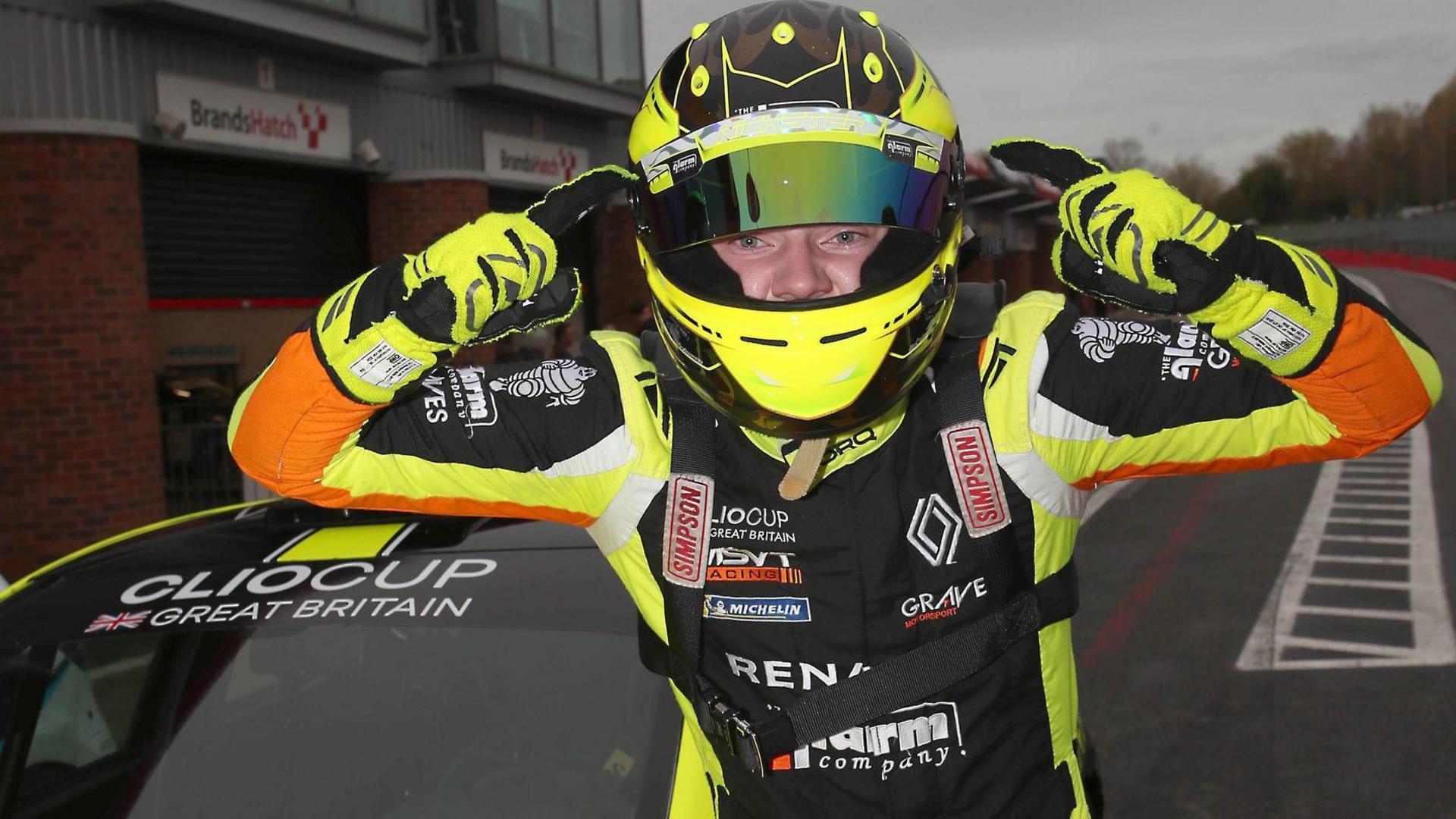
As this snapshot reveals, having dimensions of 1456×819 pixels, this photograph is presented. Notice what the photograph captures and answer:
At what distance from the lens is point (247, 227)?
11680mm

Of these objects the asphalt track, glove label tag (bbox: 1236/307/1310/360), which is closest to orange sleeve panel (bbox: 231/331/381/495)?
glove label tag (bbox: 1236/307/1310/360)

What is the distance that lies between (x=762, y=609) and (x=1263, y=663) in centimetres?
482

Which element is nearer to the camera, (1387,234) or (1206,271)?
(1206,271)

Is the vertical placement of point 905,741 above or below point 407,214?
below

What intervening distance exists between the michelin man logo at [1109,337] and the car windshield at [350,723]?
41.9 inches

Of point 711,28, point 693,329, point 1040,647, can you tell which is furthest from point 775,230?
point 1040,647

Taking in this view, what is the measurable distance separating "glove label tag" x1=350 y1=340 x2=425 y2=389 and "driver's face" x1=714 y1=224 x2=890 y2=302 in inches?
21.3

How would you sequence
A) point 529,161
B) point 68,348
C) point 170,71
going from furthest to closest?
point 529,161 → point 170,71 → point 68,348

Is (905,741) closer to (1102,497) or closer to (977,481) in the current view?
(977,481)

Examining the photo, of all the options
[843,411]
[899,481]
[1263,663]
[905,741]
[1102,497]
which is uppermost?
[843,411]

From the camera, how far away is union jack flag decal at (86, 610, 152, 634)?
2537mm

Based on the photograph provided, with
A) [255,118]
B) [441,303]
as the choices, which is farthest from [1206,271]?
[255,118]

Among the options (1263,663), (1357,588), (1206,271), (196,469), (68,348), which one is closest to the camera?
(1206,271)

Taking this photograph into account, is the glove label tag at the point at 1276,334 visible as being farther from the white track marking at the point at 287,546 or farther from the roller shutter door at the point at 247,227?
the roller shutter door at the point at 247,227
